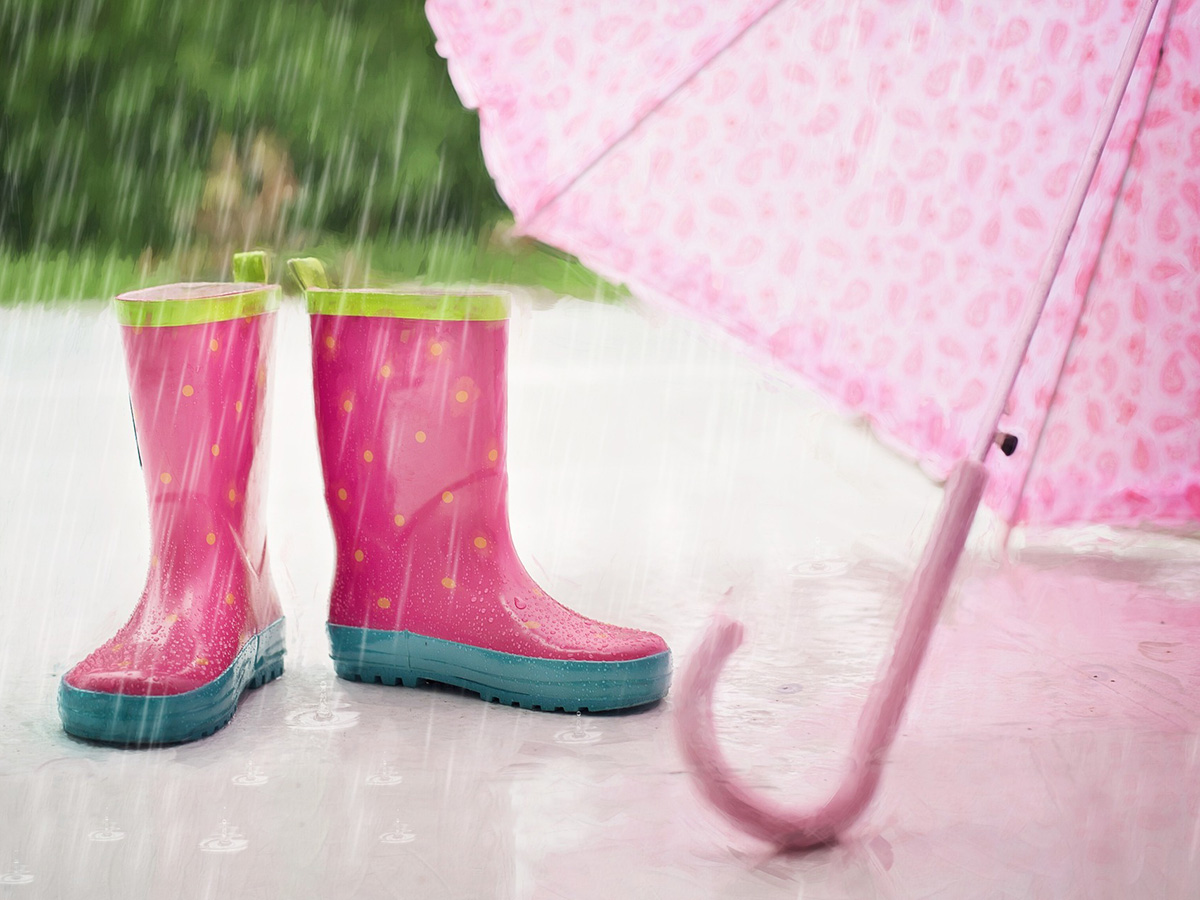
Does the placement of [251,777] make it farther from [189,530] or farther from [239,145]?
[239,145]

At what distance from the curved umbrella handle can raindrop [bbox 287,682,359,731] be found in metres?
0.37

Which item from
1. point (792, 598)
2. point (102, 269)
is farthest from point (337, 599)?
point (102, 269)

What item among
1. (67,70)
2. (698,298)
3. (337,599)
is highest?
(67,70)

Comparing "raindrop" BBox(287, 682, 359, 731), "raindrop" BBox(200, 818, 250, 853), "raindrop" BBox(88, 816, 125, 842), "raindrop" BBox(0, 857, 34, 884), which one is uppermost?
"raindrop" BBox(287, 682, 359, 731)

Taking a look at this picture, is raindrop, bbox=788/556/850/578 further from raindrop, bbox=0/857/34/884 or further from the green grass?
the green grass

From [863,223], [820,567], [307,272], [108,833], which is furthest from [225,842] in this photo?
[820,567]

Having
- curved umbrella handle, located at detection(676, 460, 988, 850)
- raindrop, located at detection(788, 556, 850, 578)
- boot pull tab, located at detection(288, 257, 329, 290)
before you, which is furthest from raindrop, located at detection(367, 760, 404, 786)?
→ raindrop, located at detection(788, 556, 850, 578)

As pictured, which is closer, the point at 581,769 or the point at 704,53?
the point at 581,769

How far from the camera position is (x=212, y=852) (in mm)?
966

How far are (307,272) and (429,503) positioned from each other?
0.82 feet

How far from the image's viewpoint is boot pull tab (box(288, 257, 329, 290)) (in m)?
1.30

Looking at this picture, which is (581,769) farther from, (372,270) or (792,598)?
(372,270)

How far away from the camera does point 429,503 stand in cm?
129

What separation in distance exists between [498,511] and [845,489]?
1351mm
